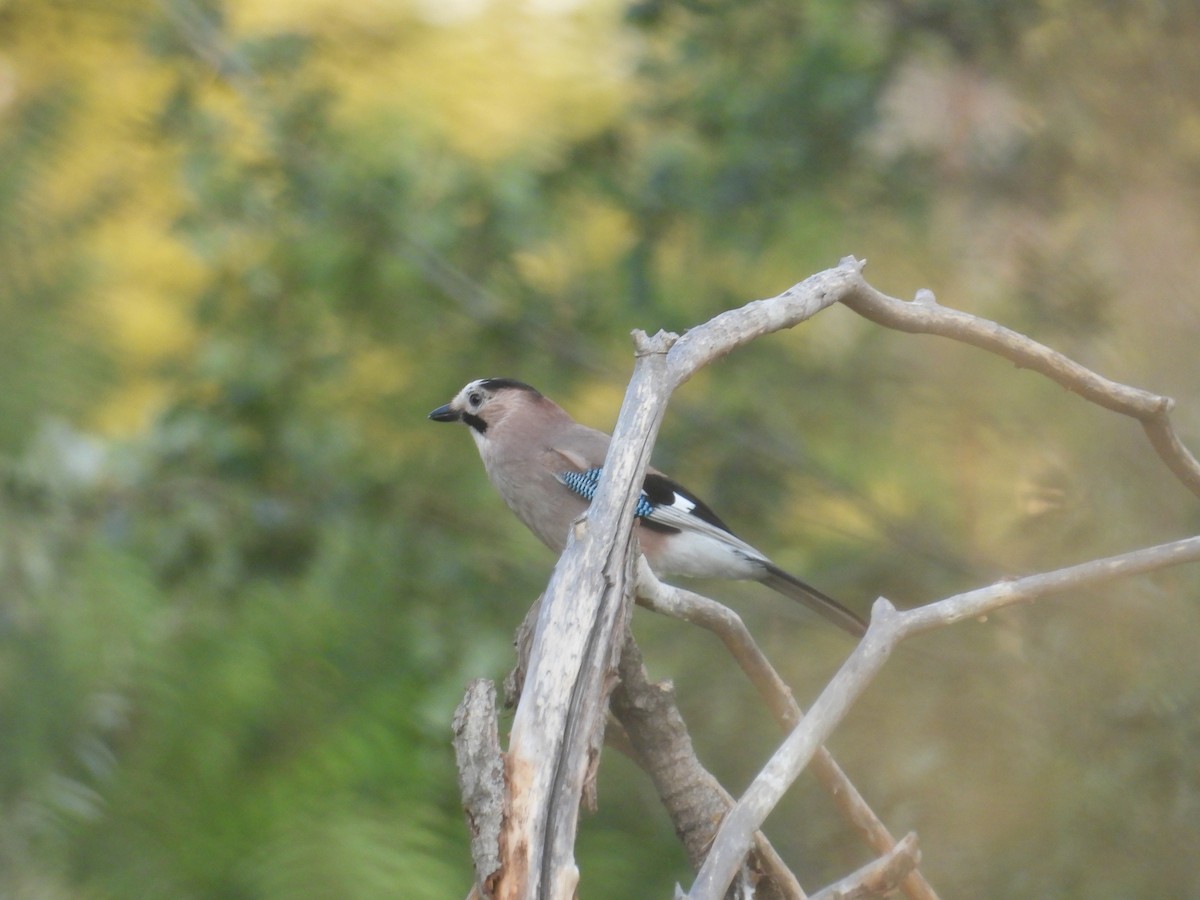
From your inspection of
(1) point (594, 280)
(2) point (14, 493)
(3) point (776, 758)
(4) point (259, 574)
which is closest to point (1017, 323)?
(1) point (594, 280)

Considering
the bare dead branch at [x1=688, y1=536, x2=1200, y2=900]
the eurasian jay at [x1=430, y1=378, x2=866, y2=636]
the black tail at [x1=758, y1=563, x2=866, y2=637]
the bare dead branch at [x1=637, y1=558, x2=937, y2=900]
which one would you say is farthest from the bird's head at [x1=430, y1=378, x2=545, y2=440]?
the bare dead branch at [x1=688, y1=536, x2=1200, y2=900]

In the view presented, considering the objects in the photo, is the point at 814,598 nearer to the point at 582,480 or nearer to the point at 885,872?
the point at 582,480

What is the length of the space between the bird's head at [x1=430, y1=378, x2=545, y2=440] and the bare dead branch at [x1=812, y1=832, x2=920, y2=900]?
1.61 m

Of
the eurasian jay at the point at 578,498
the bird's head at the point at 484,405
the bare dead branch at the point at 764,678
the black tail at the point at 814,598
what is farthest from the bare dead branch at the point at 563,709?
the bird's head at the point at 484,405

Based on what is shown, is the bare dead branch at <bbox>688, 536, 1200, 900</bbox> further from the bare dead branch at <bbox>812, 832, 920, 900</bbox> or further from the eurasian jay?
the eurasian jay

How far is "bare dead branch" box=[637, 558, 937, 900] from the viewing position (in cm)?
117

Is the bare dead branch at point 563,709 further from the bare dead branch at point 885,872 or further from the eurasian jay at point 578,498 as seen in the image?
the eurasian jay at point 578,498

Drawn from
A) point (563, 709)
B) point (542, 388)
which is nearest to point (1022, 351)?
point (563, 709)

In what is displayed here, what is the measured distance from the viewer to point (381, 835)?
1.35 metres

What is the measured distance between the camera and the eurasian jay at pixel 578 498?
2355 millimetres

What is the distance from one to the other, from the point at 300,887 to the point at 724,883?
1.94 feet

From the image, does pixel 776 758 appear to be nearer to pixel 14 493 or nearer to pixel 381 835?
pixel 381 835

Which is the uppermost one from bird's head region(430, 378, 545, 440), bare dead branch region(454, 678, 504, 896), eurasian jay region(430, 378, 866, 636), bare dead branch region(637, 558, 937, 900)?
bird's head region(430, 378, 545, 440)

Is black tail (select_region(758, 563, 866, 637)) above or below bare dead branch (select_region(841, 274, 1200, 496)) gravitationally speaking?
above
